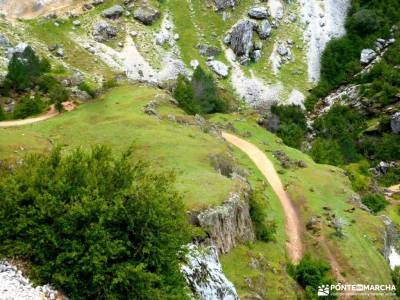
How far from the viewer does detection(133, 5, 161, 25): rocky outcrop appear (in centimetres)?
11575

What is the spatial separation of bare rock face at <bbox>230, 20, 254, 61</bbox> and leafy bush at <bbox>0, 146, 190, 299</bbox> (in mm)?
98732

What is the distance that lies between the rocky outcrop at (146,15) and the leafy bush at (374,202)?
67073mm

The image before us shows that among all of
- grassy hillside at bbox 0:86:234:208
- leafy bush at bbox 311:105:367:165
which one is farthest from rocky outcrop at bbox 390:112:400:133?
grassy hillside at bbox 0:86:234:208

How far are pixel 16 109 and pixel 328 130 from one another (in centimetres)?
6383

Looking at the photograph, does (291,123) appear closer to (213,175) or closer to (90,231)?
(213,175)

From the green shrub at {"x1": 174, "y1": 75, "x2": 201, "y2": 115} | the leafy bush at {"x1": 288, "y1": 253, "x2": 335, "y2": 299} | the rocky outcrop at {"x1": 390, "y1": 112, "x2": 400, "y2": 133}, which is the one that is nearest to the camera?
the leafy bush at {"x1": 288, "y1": 253, "x2": 335, "y2": 299}

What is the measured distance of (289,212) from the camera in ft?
170

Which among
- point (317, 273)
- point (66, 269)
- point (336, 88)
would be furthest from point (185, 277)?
point (336, 88)

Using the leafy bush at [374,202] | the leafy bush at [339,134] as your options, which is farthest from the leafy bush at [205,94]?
the leafy bush at [374,202]

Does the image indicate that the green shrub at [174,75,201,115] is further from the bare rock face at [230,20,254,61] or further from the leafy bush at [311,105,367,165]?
the bare rock face at [230,20,254,61]

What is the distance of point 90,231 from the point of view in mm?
20438

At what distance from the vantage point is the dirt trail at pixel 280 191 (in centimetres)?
4600

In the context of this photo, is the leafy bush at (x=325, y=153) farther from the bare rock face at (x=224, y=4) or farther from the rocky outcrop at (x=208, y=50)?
the bare rock face at (x=224, y=4)

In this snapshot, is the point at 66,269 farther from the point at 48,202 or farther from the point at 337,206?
the point at 337,206
